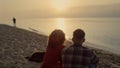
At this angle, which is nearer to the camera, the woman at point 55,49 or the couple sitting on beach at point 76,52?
the couple sitting on beach at point 76,52

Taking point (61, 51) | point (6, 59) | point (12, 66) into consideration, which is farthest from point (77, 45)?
point (6, 59)

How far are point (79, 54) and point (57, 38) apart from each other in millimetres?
1067

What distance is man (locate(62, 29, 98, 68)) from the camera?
7.26 meters

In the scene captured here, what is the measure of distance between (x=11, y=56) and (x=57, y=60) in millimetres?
8691

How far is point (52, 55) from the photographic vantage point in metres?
8.57

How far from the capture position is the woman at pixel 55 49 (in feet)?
27.2

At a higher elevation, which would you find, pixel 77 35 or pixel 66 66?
pixel 77 35

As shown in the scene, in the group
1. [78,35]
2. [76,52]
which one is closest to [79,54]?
[76,52]

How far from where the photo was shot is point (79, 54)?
7.43 meters

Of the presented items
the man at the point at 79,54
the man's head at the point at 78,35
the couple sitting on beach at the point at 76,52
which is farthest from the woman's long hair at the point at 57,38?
the man's head at the point at 78,35

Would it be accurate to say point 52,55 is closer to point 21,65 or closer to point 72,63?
point 72,63

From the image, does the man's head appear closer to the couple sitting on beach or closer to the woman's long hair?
the couple sitting on beach

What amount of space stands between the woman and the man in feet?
2.42

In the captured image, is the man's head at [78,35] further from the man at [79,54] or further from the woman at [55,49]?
the woman at [55,49]
